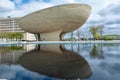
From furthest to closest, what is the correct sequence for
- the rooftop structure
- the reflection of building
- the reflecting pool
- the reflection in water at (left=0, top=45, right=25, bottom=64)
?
the reflection of building
the rooftop structure
the reflection in water at (left=0, top=45, right=25, bottom=64)
the reflecting pool

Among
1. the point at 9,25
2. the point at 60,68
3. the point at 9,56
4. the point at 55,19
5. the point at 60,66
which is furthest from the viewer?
the point at 9,25

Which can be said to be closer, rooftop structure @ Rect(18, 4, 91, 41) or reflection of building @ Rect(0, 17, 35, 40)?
rooftop structure @ Rect(18, 4, 91, 41)

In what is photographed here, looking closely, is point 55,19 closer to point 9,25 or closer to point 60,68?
point 60,68

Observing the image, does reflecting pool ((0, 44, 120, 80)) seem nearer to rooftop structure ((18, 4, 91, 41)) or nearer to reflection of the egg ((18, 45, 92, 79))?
reflection of the egg ((18, 45, 92, 79))

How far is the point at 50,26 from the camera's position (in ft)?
122

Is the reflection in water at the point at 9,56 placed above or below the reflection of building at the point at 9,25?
below

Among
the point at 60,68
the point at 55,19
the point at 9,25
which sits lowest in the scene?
the point at 60,68

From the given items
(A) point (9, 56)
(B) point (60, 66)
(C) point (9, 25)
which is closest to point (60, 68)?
(B) point (60, 66)

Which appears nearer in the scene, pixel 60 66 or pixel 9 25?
pixel 60 66

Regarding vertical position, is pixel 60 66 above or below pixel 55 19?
below

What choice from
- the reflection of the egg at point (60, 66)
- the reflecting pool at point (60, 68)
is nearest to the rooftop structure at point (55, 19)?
the reflecting pool at point (60, 68)

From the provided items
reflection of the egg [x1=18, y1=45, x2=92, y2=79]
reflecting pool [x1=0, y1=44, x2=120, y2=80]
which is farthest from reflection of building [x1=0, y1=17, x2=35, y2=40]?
reflection of the egg [x1=18, y1=45, x2=92, y2=79]

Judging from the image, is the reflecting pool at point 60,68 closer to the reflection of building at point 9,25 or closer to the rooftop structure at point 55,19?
the rooftop structure at point 55,19

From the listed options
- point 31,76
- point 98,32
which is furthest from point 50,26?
point 31,76
